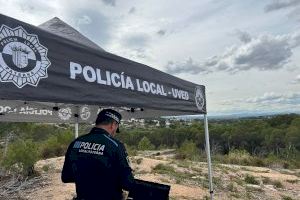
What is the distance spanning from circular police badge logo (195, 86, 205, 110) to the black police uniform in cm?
399

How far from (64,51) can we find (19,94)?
73cm

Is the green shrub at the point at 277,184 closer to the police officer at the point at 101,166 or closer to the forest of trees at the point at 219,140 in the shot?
the forest of trees at the point at 219,140

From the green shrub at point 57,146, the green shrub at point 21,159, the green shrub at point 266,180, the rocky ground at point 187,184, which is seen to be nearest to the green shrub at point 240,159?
the rocky ground at point 187,184

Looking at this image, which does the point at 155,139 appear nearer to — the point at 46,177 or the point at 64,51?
the point at 46,177

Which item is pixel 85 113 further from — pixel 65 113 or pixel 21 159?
pixel 21 159

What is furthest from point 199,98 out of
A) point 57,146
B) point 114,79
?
point 57,146

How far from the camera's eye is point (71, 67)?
4027 mm

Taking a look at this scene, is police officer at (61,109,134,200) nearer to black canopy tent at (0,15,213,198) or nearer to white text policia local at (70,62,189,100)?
black canopy tent at (0,15,213,198)

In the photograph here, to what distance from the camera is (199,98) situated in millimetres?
7582

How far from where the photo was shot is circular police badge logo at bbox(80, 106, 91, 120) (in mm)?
7570

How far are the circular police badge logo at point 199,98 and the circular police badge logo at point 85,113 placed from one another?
1965 millimetres

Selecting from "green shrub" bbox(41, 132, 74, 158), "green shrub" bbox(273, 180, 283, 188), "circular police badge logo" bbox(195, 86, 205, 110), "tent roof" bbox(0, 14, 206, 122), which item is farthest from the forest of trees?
"tent roof" bbox(0, 14, 206, 122)

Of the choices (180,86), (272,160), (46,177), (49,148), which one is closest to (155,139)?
(272,160)

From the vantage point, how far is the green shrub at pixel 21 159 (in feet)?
41.4
